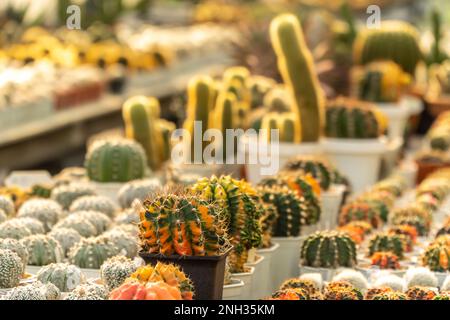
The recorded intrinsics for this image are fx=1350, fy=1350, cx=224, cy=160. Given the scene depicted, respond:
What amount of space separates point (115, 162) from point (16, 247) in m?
2.94

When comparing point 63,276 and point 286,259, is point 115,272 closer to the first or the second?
point 63,276

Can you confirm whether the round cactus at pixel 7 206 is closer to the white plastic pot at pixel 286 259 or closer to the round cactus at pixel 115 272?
the white plastic pot at pixel 286 259

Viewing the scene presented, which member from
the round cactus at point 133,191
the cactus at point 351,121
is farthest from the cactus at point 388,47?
the round cactus at point 133,191

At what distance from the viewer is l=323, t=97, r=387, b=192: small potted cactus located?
1095 cm

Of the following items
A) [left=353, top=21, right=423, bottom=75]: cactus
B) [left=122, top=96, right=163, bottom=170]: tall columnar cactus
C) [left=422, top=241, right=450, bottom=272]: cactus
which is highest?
[left=353, top=21, right=423, bottom=75]: cactus

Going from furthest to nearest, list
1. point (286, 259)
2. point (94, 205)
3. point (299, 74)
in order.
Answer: point (299, 74) < point (94, 205) < point (286, 259)

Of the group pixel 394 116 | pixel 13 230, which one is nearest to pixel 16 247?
pixel 13 230

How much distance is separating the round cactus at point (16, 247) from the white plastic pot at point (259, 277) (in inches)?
44.8

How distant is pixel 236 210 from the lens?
635 cm

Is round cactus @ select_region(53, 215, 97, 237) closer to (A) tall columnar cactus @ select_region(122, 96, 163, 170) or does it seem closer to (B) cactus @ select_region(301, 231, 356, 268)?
(B) cactus @ select_region(301, 231, 356, 268)

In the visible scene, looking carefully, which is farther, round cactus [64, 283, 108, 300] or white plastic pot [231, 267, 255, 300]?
white plastic pot [231, 267, 255, 300]

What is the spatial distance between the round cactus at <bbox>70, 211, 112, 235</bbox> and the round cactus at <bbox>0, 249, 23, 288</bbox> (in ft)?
4.08

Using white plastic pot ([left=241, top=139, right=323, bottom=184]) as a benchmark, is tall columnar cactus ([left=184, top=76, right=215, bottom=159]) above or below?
above

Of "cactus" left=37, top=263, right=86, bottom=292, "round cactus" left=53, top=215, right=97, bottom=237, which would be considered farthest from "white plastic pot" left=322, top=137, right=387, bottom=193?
"cactus" left=37, top=263, right=86, bottom=292
